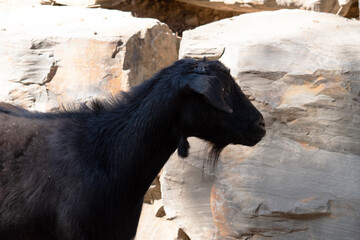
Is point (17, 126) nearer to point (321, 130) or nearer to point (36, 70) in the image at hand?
point (36, 70)

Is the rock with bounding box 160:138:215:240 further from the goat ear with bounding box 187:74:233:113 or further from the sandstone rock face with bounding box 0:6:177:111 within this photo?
the goat ear with bounding box 187:74:233:113

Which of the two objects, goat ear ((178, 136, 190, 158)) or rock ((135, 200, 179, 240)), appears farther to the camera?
rock ((135, 200, 179, 240))

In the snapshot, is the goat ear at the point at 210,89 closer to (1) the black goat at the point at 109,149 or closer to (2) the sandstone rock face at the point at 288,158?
(1) the black goat at the point at 109,149

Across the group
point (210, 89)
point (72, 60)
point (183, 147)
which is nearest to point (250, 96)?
point (183, 147)

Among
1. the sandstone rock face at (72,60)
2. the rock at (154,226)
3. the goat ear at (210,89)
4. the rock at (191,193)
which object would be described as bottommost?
the rock at (154,226)

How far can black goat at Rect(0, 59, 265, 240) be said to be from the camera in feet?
12.8

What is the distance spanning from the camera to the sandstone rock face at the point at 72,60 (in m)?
5.64

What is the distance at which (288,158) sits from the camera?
16.7 ft

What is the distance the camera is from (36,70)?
577cm

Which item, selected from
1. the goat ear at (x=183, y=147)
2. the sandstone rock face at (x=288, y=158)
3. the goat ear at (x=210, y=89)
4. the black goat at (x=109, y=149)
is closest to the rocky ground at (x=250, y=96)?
the sandstone rock face at (x=288, y=158)

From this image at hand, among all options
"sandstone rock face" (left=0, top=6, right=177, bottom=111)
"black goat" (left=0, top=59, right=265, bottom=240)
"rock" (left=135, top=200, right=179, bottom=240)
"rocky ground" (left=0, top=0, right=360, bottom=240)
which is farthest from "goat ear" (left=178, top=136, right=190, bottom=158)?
"rock" (left=135, top=200, right=179, bottom=240)

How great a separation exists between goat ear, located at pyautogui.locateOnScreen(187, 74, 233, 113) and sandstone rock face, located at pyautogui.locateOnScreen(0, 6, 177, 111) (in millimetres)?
1874

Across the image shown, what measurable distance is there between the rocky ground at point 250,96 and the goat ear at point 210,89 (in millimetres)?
1431

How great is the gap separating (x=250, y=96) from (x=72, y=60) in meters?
1.77
